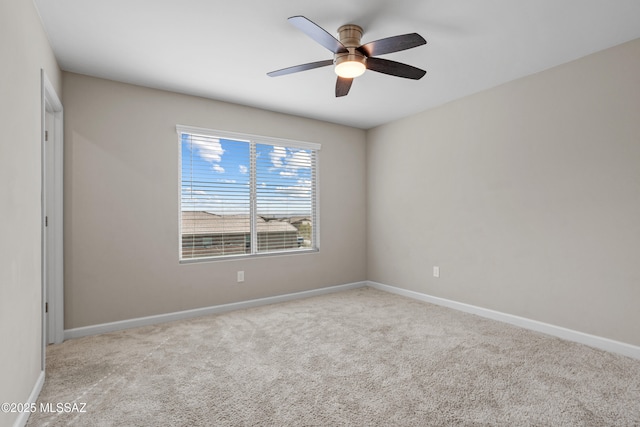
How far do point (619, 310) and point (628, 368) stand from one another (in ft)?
1.52

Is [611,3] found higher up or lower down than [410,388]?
higher up

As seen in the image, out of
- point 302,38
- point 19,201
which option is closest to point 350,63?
point 302,38

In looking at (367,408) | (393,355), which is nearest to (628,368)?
(393,355)

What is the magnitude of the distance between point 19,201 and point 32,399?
1.19 metres

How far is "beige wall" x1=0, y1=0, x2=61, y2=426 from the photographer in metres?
1.54

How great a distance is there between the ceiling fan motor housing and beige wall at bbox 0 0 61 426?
1843 millimetres

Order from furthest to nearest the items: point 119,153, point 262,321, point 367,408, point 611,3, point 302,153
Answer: point 302,153, point 262,321, point 119,153, point 611,3, point 367,408

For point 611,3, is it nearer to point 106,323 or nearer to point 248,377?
point 248,377

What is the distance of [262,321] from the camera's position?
11.4 ft

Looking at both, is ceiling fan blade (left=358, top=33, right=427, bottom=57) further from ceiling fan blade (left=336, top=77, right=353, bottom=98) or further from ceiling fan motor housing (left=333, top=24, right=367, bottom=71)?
ceiling fan blade (left=336, top=77, right=353, bottom=98)

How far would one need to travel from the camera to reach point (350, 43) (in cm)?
239

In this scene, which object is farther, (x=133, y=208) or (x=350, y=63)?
(x=133, y=208)

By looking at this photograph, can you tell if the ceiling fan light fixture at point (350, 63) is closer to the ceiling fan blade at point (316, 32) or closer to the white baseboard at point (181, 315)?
the ceiling fan blade at point (316, 32)

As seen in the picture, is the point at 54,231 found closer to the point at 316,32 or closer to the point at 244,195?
the point at 244,195
